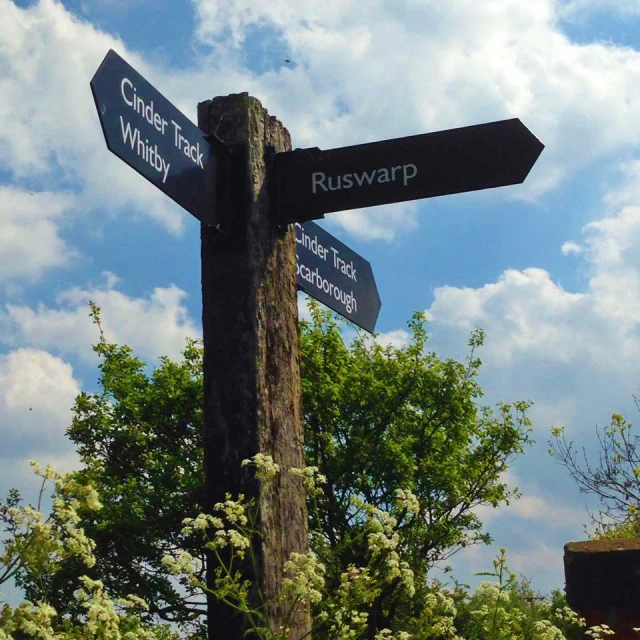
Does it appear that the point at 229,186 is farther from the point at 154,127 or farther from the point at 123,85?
the point at 123,85

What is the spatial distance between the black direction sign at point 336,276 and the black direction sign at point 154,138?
0.59 m

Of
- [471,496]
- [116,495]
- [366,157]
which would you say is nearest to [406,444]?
[471,496]

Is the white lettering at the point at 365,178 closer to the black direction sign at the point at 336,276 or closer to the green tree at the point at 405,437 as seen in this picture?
the black direction sign at the point at 336,276

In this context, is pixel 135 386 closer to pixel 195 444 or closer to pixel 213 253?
pixel 195 444

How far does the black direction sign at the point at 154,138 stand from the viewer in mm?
3256

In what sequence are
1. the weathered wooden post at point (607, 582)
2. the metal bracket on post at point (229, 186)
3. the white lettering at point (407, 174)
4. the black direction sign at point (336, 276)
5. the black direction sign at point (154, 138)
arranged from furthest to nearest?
the weathered wooden post at point (607, 582) < the black direction sign at point (336, 276) < the white lettering at point (407, 174) < the metal bracket on post at point (229, 186) < the black direction sign at point (154, 138)

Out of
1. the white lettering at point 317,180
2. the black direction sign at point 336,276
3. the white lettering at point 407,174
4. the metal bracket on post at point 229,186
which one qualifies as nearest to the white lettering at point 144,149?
the metal bracket on post at point 229,186

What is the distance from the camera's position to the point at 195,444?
692 inches

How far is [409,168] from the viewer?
3.99m

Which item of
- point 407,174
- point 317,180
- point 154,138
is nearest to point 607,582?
point 407,174

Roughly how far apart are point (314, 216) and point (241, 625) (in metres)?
1.71

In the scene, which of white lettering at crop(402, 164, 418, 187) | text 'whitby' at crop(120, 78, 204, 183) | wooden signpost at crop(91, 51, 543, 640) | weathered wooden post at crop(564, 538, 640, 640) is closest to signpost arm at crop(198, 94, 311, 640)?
wooden signpost at crop(91, 51, 543, 640)

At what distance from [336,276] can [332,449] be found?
1282 centimetres

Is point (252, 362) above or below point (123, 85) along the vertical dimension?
below
